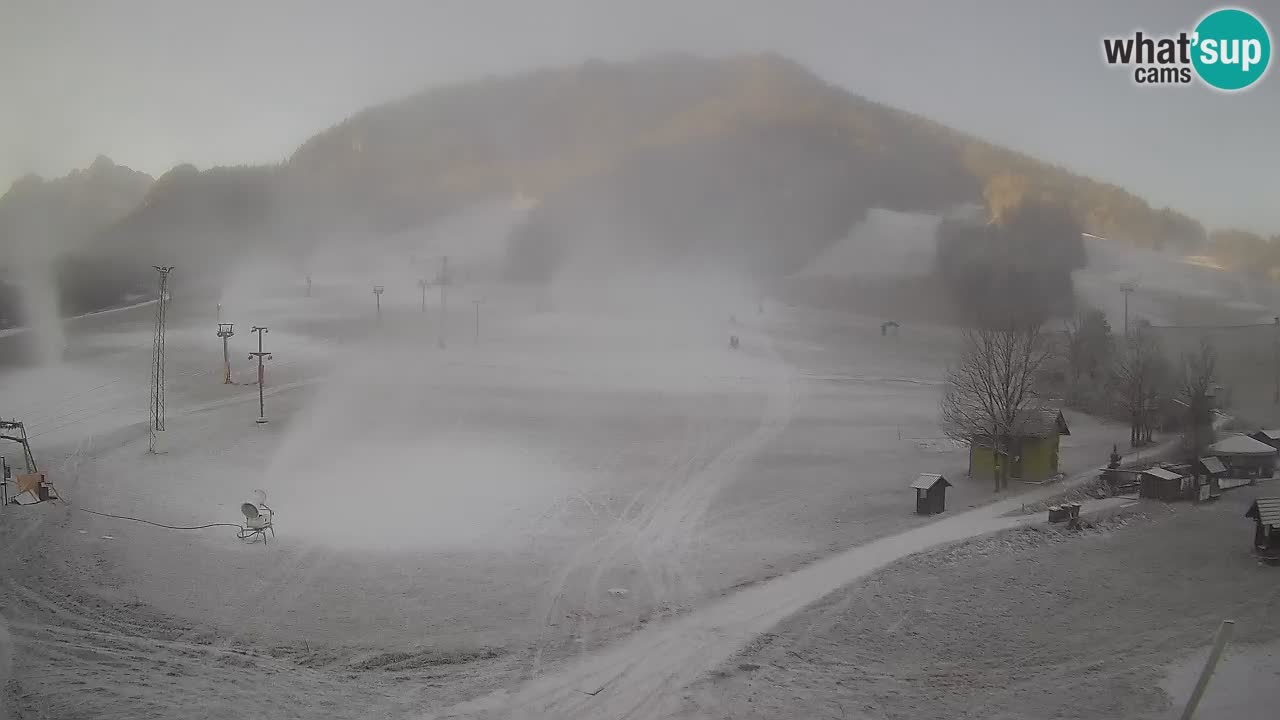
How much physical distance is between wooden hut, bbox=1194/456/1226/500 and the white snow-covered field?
253 centimetres

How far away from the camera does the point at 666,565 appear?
374 inches

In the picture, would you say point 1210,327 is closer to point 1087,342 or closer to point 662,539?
point 1087,342

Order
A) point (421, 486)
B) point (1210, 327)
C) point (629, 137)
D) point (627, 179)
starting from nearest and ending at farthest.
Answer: point (421, 486) → point (1210, 327) → point (629, 137) → point (627, 179)

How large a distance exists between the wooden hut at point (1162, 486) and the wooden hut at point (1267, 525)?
283 cm

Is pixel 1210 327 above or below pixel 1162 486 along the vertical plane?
above

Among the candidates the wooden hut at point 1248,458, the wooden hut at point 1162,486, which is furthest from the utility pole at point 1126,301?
the wooden hut at point 1162,486

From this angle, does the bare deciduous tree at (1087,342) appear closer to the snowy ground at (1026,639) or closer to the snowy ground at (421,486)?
the snowy ground at (421,486)

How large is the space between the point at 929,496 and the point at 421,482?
825cm

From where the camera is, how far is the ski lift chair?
9852mm

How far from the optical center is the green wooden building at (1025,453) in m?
14.2

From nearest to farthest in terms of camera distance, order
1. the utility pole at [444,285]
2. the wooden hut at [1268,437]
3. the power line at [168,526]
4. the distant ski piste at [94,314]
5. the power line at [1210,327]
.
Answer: the power line at [168,526]
the distant ski piste at [94,314]
the wooden hut at [1268,437]
the power line at [1210,327]
the utility pole at [444,285]

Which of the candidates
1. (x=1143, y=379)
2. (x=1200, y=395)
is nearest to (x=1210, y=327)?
(x=1200, y=395)

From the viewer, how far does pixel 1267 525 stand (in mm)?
9359

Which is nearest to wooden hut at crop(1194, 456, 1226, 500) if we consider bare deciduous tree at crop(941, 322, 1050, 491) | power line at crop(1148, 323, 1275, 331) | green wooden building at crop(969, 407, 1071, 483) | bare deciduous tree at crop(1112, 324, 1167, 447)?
green wooden building at crop(969, 407, 1071, 483)
